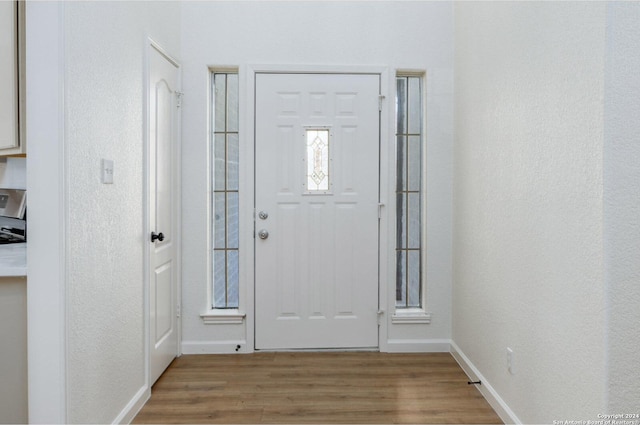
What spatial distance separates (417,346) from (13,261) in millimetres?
2543

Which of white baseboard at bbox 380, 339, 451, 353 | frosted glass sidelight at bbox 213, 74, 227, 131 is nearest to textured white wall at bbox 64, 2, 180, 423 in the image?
frosted glass sidelight at bbox 213, 74, 227, 131

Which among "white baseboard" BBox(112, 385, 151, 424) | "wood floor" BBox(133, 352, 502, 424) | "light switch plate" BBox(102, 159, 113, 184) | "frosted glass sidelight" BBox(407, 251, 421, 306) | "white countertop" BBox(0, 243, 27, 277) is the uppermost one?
"light switch plate" BBox(102, 159, 113, 184)

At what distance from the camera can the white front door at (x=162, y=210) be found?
2473 mm

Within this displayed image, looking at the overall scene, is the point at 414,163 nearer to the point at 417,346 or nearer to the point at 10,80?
the point at 417,346

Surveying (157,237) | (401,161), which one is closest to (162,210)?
(157,237)

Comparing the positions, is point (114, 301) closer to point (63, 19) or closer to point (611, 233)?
point (63, 19)

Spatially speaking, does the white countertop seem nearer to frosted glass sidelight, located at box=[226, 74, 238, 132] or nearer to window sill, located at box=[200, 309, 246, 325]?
window sill, located at box=[200, 309, 246, 325]

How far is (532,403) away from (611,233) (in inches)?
36.7

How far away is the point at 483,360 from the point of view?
2449mm

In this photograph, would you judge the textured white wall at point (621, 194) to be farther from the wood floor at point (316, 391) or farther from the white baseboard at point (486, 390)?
the wood floor at point (316, 391)

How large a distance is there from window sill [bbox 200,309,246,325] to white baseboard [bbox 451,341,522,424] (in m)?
1.55

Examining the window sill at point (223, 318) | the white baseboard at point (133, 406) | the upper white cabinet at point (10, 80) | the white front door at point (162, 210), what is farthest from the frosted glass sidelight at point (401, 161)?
the upper white cabinet at point (10, 80)

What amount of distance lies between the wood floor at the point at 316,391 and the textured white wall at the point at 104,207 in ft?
1.16

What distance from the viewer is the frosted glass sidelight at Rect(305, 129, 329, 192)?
304 centimetres
